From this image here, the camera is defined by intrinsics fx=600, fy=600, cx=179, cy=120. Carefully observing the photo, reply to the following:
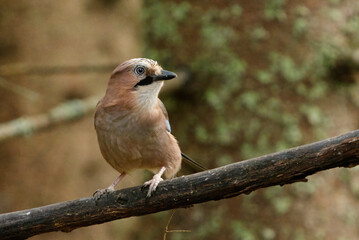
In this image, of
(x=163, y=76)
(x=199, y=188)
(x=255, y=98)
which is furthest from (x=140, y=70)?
(x=255, y=98)

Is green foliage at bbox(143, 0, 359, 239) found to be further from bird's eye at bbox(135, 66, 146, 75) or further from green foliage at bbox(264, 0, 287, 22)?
bird's eye at bbox(135, 66, 146, 75)

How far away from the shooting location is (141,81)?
404cm

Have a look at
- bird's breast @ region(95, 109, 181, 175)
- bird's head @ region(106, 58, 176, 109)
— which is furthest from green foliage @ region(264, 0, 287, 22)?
bird's breast @ region(95, 109, 181, 175)

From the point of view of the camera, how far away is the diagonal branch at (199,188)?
295cm

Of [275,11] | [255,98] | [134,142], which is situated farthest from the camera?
[275,11]

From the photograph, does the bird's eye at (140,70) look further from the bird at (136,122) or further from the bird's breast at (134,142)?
the bird's breast at (134,142)

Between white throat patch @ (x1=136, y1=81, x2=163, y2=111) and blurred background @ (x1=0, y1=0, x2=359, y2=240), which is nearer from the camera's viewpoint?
white throat patch @ (x1=136, y1=81, x2=163, y2=111)

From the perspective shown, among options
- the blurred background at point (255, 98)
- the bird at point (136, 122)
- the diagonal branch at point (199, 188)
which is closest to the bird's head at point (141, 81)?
the bird at point (136, 122)

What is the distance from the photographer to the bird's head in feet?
13.1

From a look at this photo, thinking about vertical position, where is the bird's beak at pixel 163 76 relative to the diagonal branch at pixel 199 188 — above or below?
above

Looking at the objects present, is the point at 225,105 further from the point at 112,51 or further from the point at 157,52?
the point at 112,51

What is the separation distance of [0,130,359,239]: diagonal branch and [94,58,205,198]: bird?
55cm

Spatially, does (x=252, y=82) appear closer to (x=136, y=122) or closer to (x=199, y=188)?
(x=136, y=122)

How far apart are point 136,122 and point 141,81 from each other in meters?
0.29
